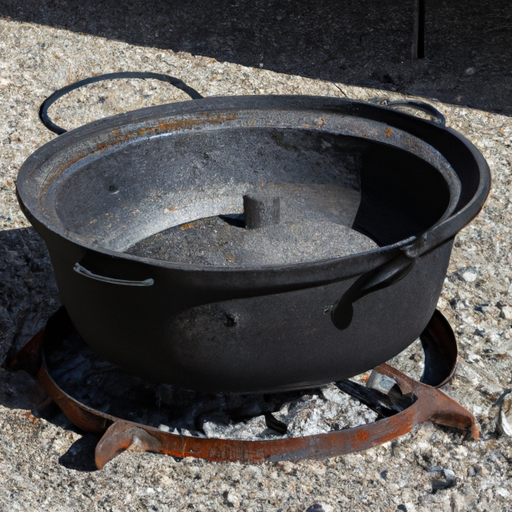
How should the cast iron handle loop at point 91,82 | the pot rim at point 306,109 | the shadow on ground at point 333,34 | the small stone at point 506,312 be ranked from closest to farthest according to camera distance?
the pot rim at point 306,109 < the small stone at point 506,312 < the cast iron handle loop at point 91,82 < the shadow on ground at point 333,34

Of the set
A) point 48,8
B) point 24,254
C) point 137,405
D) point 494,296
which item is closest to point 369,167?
point 494,296

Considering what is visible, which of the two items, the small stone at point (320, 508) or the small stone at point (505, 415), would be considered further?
the small stone at point (505, 415)

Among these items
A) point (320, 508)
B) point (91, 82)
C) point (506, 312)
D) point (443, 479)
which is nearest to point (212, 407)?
point (320, 508)

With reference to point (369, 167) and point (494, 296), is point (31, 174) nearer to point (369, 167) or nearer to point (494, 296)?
point (369, 167)

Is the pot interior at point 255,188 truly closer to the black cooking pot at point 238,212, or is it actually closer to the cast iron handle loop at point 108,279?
the black cooking pot at point 238,212

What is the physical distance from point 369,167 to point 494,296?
72 cm

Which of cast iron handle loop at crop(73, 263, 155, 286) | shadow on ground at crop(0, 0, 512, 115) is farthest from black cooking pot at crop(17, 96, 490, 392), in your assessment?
shadow on ground at crop(0, 0, 512, 115)

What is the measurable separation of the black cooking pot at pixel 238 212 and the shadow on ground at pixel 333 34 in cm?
152

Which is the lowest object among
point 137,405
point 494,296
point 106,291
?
point 137,405

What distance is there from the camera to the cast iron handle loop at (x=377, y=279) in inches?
56.9

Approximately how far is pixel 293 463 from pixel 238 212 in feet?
2.93

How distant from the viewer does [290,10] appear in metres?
3.95

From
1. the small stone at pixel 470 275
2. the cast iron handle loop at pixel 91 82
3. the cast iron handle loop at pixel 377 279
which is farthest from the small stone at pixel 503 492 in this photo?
the cast iron handle loop at pixel 91 82

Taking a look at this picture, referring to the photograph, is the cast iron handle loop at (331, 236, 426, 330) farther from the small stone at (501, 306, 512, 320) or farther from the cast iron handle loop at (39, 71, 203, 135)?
the cast iron handle loop at (39, 71, 203, 135)
